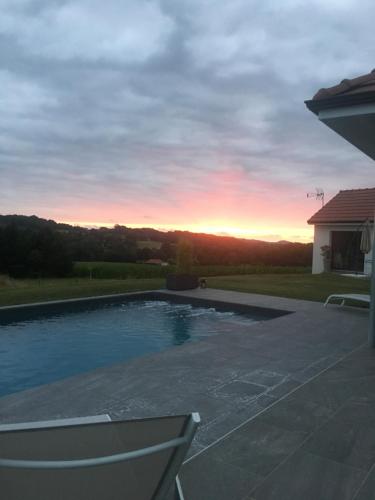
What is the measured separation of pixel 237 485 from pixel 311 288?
11.3 meters

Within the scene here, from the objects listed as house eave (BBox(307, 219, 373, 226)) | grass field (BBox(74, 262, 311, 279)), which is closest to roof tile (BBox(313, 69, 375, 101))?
grass field (BBox(74, 262, 311, 279))

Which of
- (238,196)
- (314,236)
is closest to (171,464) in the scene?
(238,196)

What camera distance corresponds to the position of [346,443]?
3.02m

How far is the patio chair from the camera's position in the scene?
146 cm

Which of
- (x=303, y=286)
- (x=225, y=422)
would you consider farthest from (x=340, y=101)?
(x=303, y=286)

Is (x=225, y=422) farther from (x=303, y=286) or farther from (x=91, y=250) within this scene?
(x=91, y=250)

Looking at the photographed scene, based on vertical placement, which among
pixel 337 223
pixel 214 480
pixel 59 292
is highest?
pixel 337 223

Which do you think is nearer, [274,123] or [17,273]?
[274,123]

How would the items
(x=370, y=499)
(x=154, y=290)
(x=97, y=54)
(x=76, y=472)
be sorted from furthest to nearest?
1. (x=154, y=290)
2. (x=97, y=54)
3. (x=370, y=499)
4. (x=76, y=472)

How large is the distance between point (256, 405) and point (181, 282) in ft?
29.4

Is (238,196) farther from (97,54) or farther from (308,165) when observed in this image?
(97,54)

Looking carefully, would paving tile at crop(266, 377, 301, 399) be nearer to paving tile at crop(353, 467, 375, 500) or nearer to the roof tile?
paving tile at crop(353, 467, 375, 500)

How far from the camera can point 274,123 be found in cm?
1279

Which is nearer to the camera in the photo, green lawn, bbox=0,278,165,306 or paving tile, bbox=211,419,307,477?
paving tile, bbox=211,419,307,477
